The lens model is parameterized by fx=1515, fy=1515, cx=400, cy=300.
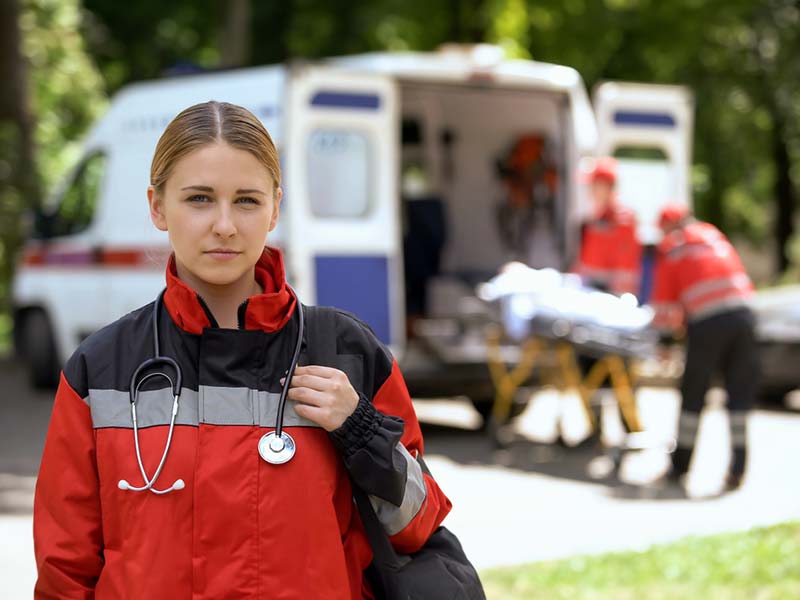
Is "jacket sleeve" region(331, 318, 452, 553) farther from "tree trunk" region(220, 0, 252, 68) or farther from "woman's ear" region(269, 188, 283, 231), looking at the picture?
"tree trunk" region(220, 0, 252, 68)

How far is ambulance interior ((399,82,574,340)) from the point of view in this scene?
39.8 ft

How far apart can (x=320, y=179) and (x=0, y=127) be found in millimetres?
11110

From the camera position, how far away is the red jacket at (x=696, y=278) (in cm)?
902

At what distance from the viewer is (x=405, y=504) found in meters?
2.43

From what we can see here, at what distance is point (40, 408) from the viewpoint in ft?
41.2

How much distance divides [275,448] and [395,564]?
1.01ft

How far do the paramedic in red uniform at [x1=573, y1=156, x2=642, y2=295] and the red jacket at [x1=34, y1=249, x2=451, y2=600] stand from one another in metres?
8.13

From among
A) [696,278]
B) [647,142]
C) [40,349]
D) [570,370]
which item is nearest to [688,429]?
[696,278]

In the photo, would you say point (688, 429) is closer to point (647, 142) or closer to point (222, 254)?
point (647, 142)

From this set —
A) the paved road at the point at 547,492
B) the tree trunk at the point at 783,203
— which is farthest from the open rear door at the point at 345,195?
the tree trunk at the point at 783,203

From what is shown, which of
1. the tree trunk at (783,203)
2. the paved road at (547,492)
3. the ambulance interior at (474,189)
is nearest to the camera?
the paved road at (547,492)

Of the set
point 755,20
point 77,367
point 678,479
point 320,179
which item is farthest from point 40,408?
point 755,20

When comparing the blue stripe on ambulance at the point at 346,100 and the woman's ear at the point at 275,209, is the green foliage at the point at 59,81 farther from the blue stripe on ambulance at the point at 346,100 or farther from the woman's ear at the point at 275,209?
the woman's ear at the point at 275,209

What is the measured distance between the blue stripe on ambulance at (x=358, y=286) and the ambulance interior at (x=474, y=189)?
1045 millimetres
